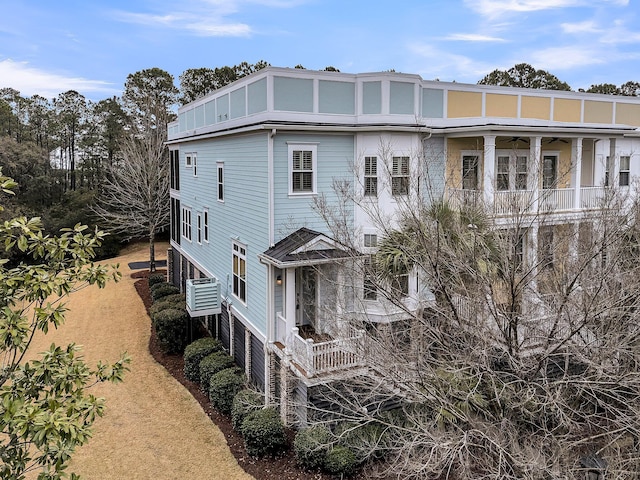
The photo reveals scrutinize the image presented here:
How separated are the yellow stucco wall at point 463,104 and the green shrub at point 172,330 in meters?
13.0

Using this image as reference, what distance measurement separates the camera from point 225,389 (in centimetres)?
1500

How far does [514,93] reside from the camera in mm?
16875

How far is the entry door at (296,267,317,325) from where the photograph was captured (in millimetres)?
14508

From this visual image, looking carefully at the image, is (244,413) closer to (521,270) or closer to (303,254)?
(303,254)

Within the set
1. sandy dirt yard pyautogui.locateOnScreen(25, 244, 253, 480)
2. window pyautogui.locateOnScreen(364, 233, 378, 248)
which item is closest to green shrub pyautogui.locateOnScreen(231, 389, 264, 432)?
sandy dirt yard pyautogui.locateOnScreen(25, 244, 253, 480)

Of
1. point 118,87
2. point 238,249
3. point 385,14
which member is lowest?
point 238,249

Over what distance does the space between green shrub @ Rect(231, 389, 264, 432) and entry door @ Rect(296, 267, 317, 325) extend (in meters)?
2.50

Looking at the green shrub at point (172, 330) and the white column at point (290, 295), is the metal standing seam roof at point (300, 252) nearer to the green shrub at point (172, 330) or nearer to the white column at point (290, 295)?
the white column at point (290, 295)

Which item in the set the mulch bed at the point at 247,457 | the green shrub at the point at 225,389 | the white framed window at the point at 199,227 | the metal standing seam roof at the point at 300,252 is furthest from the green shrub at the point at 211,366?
the white framed window at the point at 199,227

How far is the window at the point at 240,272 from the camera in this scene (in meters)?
15.8

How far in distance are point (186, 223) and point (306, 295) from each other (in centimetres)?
1204

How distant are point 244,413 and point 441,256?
7.31m

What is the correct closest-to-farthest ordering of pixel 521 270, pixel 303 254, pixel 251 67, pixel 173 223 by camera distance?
pixel 521 270 → pixel 303 254 → pixel 173 223 → pixel 251 67

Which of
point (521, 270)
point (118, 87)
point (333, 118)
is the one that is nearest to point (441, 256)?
point (521, 270)
